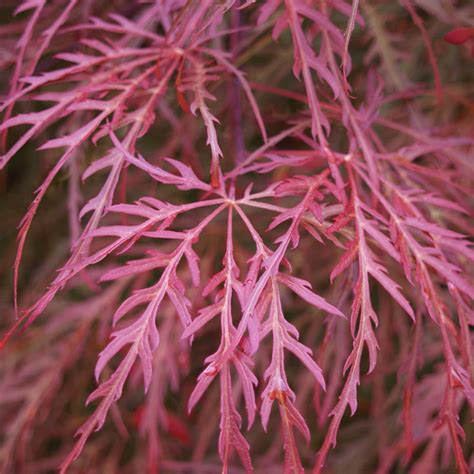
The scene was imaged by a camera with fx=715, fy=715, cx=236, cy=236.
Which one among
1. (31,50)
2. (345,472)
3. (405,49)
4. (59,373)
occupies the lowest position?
(345,472)

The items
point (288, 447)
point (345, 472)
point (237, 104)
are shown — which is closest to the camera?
point (288, 447)

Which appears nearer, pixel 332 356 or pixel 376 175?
pixel 376 175

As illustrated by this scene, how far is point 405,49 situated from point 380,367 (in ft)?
1.61

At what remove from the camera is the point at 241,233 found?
1.12 metres

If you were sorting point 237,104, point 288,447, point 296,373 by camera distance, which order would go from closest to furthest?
point 288,447 < point 237,104 < point 296,373

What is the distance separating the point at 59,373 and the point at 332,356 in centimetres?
46

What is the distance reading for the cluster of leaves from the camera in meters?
0.53

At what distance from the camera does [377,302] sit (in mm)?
1133

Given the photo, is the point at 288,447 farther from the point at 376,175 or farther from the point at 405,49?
the point at 405,49

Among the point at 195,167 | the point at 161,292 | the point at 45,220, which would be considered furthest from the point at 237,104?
the point at 45,220

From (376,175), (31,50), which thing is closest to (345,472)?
(376,175)

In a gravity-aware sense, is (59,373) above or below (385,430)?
above

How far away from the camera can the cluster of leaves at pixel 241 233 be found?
53 cm

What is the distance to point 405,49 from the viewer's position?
3.65 ft
